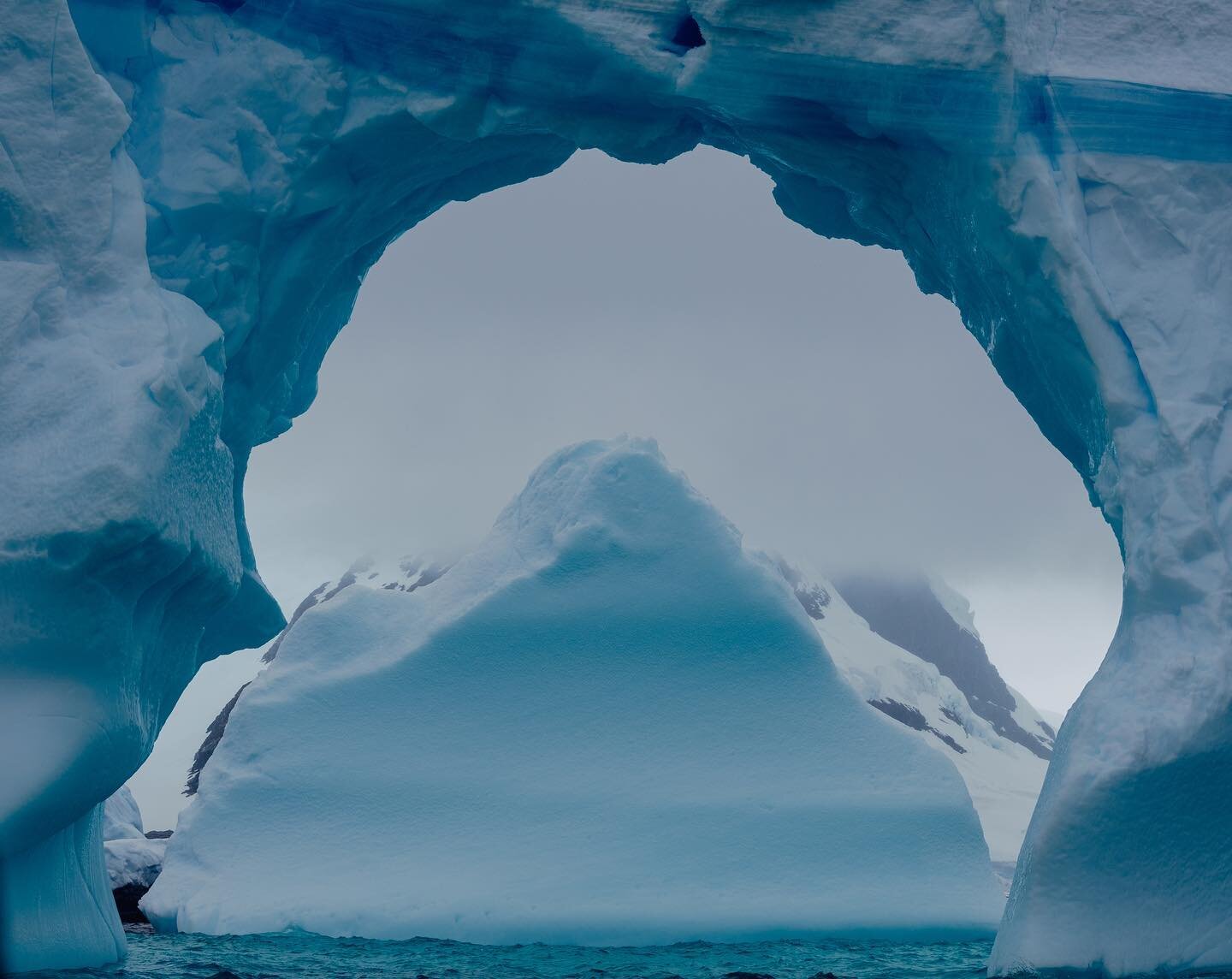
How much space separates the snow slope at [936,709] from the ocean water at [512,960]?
35.4 feet

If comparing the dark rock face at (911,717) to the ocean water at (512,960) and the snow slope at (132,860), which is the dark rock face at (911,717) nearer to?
the snow slope at (132,860)

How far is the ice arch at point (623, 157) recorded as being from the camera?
5.31m

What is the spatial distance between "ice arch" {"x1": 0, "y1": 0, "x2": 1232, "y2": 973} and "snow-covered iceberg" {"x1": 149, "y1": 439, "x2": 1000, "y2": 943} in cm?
196

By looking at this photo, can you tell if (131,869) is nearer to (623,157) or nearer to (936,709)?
(623,157)

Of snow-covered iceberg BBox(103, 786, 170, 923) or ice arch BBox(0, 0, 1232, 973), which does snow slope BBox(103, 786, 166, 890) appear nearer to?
snow-covered iceberg BBox(103, 786, 170, 923)

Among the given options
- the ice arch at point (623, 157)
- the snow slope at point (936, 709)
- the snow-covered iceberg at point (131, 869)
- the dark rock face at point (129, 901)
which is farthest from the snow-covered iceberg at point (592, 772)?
the snow slope at point (936, 709)

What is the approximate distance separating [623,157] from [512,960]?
453 cm

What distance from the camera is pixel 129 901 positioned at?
10.5 meters

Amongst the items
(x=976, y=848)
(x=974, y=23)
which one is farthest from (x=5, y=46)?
(x=976, y=848)

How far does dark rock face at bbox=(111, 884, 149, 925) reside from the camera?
33.8 feet

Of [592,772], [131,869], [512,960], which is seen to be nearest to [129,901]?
[131,869]

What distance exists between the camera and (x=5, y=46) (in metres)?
5.54

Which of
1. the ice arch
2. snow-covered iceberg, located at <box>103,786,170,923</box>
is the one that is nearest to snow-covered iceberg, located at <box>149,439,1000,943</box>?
snow-covered iceberg, located at <box>103,786,170,923</box>

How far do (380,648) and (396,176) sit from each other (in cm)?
372
